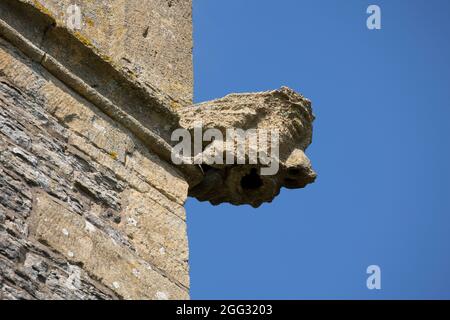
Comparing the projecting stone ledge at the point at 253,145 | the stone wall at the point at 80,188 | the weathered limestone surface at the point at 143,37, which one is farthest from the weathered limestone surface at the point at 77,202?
the weathered limestone surface at the point at 143,37

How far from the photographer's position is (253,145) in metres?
7.82

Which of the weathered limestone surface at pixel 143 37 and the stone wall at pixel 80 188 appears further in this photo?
the weathered limestone surface at pixel 143 37

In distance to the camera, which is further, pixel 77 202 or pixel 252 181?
pixel 252 181

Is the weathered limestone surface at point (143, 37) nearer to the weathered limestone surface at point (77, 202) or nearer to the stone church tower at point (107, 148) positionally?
the stone church tower at point (107, 148)

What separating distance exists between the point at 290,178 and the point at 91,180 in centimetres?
128

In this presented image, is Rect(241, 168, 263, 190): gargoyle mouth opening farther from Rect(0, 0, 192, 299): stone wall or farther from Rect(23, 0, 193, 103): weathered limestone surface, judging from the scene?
Rect(23, 0, 193, 103): weathered limestone surface

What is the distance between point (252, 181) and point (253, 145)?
0.23 m

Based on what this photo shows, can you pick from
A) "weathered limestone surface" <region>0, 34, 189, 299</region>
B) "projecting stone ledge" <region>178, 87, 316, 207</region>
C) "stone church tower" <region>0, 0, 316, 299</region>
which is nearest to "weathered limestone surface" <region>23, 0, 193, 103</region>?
"stone church tower" <region>0, 0, 316, 299</region>

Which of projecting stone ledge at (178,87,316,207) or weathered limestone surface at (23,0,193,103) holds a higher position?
weathered limestone surface at (23,0,193,103)

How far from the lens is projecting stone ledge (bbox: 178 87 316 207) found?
786 centimetres

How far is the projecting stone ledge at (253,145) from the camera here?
7859 mm

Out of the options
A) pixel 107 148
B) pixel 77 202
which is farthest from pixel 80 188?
pixel 107 148

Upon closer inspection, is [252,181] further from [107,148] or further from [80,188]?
[80,188]
